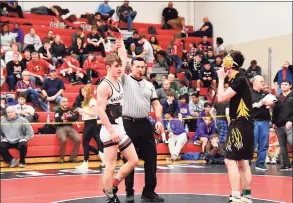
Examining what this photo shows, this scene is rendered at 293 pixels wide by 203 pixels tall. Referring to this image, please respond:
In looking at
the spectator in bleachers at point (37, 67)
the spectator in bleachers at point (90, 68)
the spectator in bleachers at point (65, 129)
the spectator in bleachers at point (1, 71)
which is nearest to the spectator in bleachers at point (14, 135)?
the spectator in bleachers at point (65, 129)

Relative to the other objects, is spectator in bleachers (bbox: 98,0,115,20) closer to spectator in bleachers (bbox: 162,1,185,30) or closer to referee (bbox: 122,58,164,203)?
spectator in bleachers (bbox: 162,1,185,30)

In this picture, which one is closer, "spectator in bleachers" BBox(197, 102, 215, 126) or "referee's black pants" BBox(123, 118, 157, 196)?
"referee's black pants" BBox(123, 118, 157, 196)

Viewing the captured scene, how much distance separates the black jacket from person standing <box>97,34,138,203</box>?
5712 mm

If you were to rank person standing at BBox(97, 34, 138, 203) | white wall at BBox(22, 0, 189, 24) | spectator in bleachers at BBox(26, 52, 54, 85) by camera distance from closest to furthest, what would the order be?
person standing at BBox(97, 34, 138, 203) < spectator in bleachers at BBox(26, 52, 54, 85) < white wall at BBox(22, 0, 189, 24)

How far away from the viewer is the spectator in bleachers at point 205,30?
916 inches

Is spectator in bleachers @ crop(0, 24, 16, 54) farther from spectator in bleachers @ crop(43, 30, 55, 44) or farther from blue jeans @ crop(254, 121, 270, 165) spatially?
blue jeans @ crop(254, 121, 270, 165)

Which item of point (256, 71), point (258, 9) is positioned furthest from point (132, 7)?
point (256, 71)

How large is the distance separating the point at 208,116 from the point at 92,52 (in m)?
5.34

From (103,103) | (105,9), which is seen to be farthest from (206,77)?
(103,103)

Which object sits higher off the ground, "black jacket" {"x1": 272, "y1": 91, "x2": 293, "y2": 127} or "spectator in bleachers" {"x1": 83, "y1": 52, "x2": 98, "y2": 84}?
"spectator in bleachers" {"x1": 83, "y1": 52, "x2": 98, "y2": 84}

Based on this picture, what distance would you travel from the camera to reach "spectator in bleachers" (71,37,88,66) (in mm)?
18391

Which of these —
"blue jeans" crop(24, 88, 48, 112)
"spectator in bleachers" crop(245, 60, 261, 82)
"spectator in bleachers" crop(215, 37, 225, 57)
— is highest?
"spectator in bleachers" crop(215, 37, 225, 57)

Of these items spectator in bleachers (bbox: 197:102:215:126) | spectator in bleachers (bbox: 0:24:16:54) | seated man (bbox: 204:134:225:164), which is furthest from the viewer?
spectator in bleachers (bbox: 0:24:16:54)

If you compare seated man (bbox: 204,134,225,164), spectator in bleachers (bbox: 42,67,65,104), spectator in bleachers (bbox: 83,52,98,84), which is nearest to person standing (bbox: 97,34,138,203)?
seated man (bbox: 204,134,225,164)
